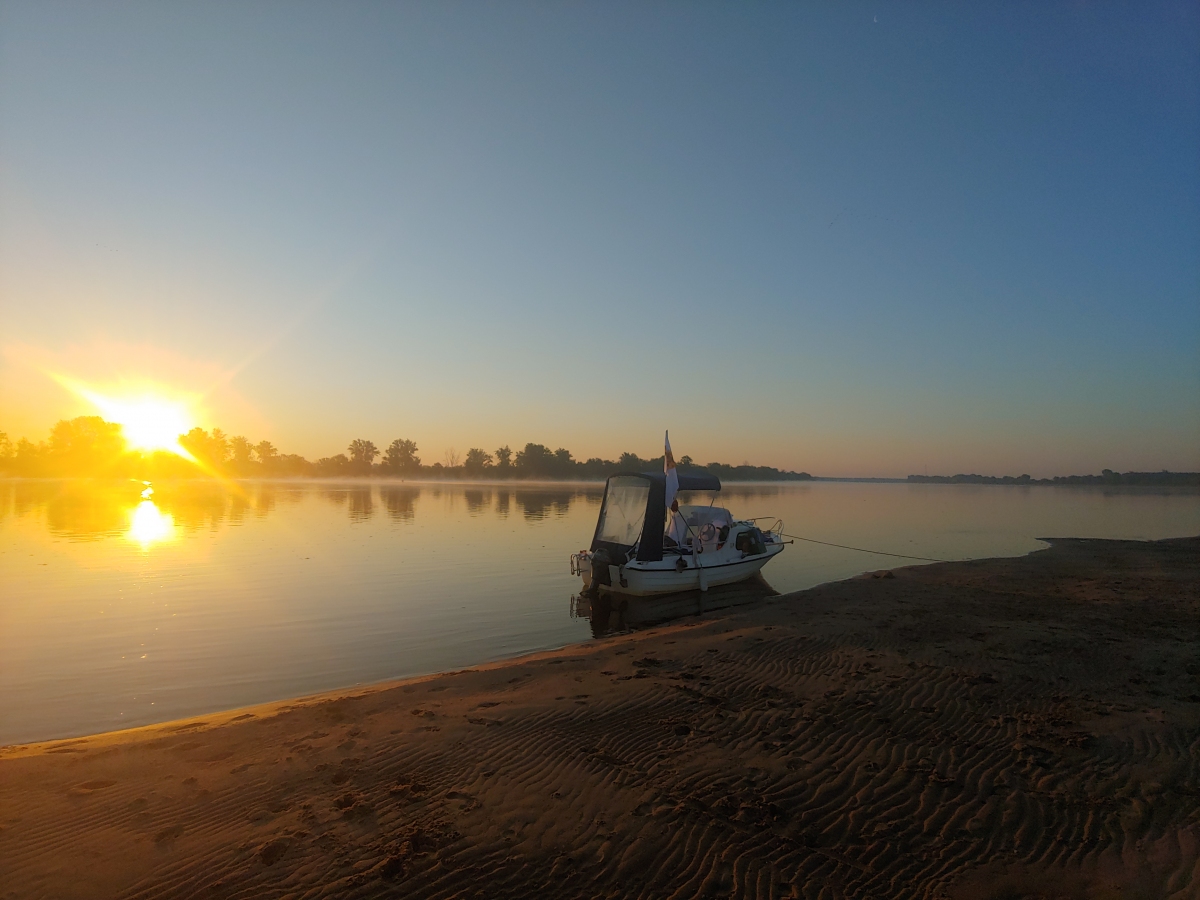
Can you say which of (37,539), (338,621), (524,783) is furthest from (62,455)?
(524,783)

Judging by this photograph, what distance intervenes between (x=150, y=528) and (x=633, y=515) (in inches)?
1222

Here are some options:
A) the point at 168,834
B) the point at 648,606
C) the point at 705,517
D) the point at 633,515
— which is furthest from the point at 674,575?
the point at 168,834

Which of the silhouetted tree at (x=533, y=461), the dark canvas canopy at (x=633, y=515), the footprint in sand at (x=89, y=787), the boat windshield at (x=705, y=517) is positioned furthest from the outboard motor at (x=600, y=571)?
the silhouetted tree at (x=533, y=461)

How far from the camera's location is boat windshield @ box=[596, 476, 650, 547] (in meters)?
19.4

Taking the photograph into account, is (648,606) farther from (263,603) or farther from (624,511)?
(263,603)

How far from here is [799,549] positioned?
104 ft

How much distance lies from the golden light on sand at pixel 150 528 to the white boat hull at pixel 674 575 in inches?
865

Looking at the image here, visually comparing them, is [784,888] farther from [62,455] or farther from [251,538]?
[62,455]

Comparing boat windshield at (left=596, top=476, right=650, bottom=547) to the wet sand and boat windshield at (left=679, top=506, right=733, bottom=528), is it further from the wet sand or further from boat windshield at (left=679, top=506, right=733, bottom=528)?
the wet sand

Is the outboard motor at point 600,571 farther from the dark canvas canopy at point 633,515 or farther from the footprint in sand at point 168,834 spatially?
the footprint in sand at point 168,834

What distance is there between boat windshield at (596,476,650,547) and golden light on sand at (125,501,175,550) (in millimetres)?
21016

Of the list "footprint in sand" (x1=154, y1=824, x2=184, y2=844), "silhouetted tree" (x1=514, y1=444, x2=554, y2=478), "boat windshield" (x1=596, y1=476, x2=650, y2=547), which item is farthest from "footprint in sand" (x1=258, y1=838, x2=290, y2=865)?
"silhouetted tree" (x1=514, y1=444, x2=554, y2=478)

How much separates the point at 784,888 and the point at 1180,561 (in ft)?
92.2

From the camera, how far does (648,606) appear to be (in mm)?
18797
